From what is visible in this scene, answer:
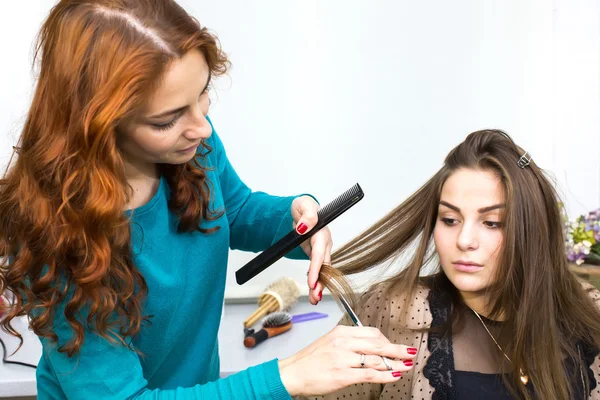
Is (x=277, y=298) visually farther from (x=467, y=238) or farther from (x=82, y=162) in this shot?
(x=82, y=162)

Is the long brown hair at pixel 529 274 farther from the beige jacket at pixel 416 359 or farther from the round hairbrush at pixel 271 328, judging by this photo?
the round hairbrush at pixel 271 328

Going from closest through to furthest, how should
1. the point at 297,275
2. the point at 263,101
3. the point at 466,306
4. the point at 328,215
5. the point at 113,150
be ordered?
the point at 113,150 → the point at 328,215 → the point at 466,306 → the point at 263,101 → the point at 297,275

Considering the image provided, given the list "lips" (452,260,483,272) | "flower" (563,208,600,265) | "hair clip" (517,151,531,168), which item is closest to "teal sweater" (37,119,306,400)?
"lips" (452,260,483,272)

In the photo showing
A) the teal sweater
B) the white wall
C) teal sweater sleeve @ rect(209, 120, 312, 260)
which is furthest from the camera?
the white wall

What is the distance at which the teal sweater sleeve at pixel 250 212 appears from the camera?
3.76 feet

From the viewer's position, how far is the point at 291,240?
1.05 m

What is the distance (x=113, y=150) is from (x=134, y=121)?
0.05 m

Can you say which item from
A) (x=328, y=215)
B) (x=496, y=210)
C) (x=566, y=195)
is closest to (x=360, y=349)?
(x=328, y=215)

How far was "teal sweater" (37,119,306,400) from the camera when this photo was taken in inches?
34.6

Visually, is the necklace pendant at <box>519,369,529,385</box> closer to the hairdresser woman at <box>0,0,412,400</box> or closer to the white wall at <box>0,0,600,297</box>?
the hairdresser woman at <box>0,0,412,400</box>

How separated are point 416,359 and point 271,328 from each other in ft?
2.06

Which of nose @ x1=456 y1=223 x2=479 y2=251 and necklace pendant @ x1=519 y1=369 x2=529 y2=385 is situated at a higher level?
nose @ x1=456 y1=223 x2=479 y2=251

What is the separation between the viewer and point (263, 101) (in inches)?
71.4

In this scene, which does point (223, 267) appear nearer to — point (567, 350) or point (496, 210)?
point (496, 210)
